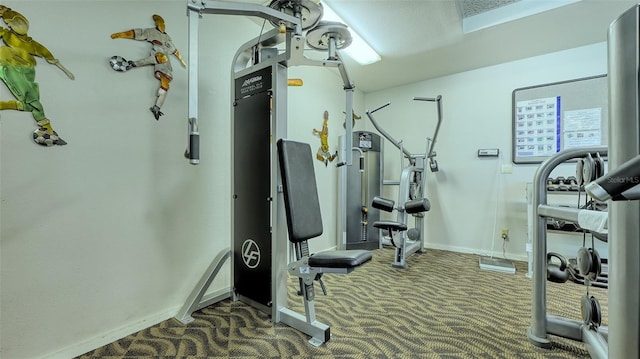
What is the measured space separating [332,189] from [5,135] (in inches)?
117

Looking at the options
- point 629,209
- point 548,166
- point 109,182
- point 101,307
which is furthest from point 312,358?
point 548,166

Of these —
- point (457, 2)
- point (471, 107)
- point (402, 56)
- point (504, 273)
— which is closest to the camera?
point (457, 2)

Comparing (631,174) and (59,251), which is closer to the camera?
(631,174)

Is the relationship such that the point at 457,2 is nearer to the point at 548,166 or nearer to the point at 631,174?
the point at 548,166

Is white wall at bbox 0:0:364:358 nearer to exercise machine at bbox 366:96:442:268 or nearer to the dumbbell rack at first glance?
exercise machine at bbox 366:96:442:268

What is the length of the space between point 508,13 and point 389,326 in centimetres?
291

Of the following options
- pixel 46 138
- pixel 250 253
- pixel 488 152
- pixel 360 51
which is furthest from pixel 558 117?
pixel 46 138

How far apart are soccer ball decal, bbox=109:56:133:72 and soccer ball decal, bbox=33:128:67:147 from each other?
1.68 feet

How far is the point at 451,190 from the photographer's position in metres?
3.84

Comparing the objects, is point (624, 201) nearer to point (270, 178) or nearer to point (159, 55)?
point (270, 178)

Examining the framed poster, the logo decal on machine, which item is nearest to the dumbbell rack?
the logo decal on machine

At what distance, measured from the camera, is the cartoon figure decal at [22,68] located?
1298 millimetres

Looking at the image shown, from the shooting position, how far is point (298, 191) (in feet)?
5.57

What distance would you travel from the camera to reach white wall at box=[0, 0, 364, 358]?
53.5 inches
